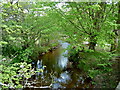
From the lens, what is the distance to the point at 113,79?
297 centimetres

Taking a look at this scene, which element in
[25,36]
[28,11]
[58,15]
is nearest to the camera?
[58,15]

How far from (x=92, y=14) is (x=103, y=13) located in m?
0.31

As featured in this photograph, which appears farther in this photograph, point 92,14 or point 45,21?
point 45,21

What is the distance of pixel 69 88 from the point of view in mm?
3404

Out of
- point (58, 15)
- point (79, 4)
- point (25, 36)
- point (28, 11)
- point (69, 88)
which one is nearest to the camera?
point (79, 4)

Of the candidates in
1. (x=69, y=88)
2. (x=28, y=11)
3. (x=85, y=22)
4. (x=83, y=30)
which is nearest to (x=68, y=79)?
(x=69, y=88)

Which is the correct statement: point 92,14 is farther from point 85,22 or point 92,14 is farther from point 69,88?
point 69,88

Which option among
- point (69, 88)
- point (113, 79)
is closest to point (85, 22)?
point (113, 79)

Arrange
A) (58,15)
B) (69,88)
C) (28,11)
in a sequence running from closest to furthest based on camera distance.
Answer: (58,15) → (69,88) → (28,11)

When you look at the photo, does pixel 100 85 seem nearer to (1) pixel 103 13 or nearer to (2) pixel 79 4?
(1) pixel 103 13

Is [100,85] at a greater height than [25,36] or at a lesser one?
lesser

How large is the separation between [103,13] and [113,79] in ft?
6.60

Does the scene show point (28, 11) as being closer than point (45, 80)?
No

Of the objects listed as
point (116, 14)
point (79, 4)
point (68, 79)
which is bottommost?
point (68, 79)
